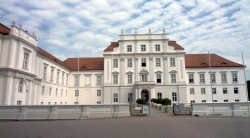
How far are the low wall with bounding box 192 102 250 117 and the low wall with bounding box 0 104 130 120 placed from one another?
9.62 metres

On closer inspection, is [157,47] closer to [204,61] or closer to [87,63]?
[204,61]

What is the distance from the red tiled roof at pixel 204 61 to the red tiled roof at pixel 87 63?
20.3 meters

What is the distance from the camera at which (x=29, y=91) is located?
1069 inches

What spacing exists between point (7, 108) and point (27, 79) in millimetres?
7478

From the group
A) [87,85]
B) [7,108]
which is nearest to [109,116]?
[7,108]

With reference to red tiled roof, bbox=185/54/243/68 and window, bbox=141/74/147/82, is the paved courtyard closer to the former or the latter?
window, bbox=141/74/147/82

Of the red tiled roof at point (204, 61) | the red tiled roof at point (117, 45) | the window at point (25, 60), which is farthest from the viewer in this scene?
the red tiled roof at point (117, 45)

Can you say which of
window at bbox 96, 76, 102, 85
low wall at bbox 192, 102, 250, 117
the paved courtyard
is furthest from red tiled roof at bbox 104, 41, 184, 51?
the paved courtyard

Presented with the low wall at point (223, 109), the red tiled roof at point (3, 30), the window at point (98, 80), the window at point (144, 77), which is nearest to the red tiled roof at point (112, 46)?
the window at point (98, 80)

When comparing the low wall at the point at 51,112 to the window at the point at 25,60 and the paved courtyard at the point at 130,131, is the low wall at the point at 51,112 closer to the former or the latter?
the paved courtyard at the point at 130,131

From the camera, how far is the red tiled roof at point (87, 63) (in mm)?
46719

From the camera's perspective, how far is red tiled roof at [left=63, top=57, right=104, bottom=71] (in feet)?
153

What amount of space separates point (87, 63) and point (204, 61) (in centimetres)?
2727

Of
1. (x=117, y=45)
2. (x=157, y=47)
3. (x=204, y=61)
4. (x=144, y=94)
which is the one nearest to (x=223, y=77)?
(x=204, y=61)
